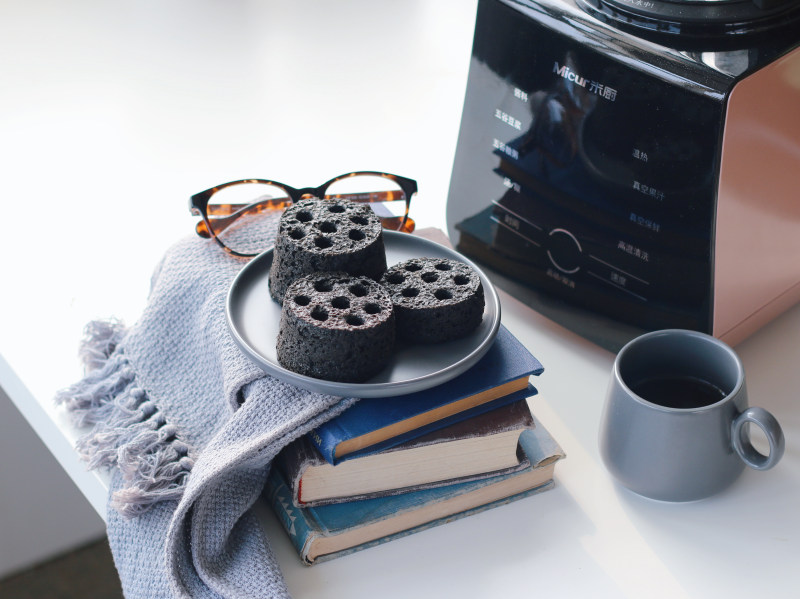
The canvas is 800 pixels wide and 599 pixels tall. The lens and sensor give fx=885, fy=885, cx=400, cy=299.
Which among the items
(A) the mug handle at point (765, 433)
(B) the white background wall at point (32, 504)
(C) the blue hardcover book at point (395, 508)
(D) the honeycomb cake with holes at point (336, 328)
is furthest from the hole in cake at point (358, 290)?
(B) the white background wall at point (32, 504)

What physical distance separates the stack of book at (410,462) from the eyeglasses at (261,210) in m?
0.19

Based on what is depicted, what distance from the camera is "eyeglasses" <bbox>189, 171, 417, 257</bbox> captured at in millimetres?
688

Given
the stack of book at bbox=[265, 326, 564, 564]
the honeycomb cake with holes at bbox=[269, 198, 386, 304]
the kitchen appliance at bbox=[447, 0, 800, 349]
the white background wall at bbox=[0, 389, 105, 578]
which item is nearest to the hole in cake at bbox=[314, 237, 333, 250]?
the honeycomb cake with holes at bbox=[269, 198, 386, 304]

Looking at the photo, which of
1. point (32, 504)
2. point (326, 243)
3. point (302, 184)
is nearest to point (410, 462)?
point (326, 243)

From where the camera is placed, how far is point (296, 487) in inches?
20.8

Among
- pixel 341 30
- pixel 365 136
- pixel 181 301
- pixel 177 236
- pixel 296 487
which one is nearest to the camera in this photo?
pixel 296 487

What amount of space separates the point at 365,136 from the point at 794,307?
466 millimetres

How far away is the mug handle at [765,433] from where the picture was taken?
0.52m

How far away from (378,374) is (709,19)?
12.8 inches

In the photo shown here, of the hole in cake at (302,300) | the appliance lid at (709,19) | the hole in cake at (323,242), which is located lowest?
the hole in cake at (323,242)

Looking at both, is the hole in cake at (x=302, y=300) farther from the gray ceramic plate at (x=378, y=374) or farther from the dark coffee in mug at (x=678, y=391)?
the dark coffee in mug at (x=678, y=391)

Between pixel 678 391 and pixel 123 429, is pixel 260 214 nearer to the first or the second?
pixel 123 429

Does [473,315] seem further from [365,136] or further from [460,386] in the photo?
[365,136]

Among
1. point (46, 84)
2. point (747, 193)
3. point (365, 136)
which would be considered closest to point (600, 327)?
point (747, 193)
